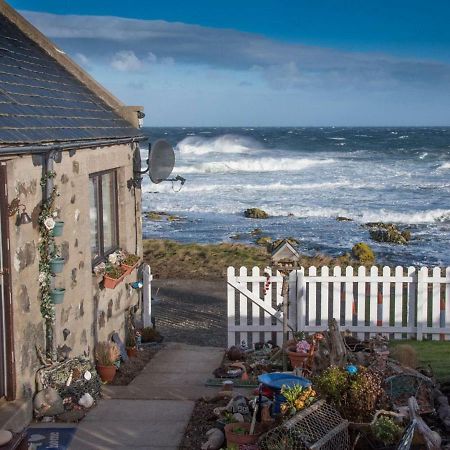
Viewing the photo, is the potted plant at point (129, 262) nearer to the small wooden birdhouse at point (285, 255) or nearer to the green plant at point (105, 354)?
the green plant at point (105, 354)

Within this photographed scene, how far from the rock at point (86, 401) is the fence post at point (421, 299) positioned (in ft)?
16.8

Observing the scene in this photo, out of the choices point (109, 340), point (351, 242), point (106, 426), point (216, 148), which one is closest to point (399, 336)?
point (109, 340)

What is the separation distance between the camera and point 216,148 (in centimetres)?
7206

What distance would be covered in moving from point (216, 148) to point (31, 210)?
215ft

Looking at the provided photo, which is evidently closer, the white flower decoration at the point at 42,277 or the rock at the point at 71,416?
the rock at the point at 71,416

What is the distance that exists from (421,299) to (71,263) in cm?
519

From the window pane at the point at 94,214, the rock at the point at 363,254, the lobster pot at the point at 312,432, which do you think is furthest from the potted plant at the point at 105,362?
the rock at the point at 363,254

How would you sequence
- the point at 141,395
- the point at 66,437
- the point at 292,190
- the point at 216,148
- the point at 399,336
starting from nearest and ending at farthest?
the point at 66,437 < the point at 141,395 < the point at 399,336 < the point at 292,190 < the point at 216,148

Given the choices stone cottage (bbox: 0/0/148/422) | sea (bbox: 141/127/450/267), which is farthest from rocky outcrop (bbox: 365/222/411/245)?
stone cottage (bbox: 0/0/148/422)

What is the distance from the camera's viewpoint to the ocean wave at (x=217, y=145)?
70.8 m

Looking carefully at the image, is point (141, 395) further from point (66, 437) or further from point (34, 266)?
point (34, 266)

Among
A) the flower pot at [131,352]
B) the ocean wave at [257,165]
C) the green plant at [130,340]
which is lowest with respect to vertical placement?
the flower pot at [131,352]

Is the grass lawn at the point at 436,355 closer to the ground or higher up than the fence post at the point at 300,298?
closer to the ground

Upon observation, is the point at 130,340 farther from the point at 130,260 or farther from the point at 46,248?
the point at 46,248
